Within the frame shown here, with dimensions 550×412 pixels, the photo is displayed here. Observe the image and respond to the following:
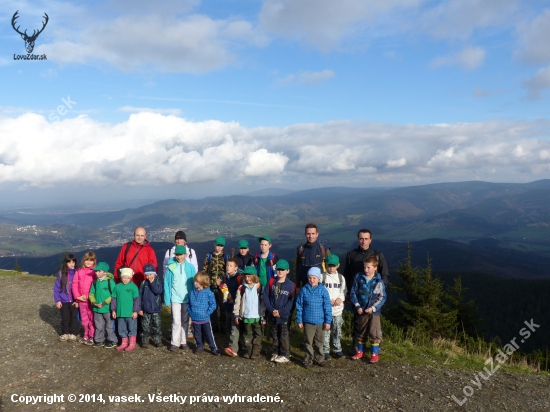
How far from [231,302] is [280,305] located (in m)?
1.40

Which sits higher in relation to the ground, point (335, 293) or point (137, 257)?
point (137, 257)

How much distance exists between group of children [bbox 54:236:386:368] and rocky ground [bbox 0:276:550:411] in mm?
379

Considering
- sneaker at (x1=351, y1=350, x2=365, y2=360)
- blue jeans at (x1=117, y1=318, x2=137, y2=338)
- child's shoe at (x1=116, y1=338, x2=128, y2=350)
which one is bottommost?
sneaker at (x1=351, y1=350, x2=365, y2=360)

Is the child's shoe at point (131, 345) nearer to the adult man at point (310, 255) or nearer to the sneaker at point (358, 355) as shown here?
the adult man at point (310, 255)

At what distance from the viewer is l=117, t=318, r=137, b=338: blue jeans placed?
7.64 meters

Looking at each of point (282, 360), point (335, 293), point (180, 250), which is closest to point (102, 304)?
point (180, 250)

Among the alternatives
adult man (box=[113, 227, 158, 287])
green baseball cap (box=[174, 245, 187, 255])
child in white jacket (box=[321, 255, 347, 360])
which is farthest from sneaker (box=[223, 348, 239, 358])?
adult man (box=[113, 227, 158, 287])

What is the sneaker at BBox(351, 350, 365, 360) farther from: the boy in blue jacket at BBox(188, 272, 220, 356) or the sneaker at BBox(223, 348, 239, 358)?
the boy in blue jacket at BBox(188, 272, 220, 356)

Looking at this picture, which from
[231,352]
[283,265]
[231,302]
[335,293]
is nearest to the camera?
[283,265]

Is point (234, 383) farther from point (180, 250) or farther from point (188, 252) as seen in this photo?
point (188, 252)

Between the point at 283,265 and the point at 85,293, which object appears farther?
the point at 85,293

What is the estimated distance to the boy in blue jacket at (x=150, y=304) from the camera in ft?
24.9

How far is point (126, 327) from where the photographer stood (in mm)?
7711

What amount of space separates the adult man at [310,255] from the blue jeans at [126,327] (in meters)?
3.94
